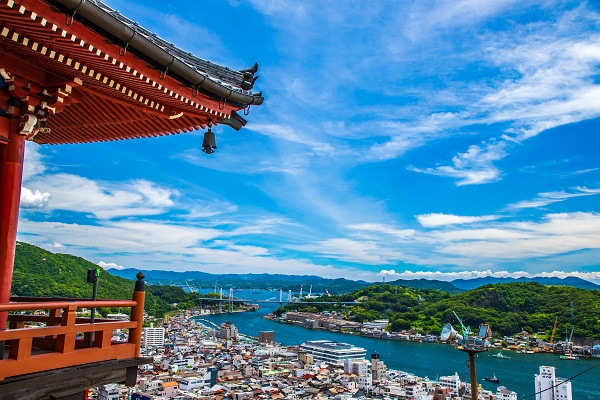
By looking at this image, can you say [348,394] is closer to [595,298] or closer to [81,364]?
[81,364]

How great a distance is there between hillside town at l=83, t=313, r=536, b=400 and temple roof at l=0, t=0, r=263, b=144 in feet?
43.9

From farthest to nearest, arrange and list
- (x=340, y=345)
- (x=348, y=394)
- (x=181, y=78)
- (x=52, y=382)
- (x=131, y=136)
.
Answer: (x=340, y=345) → (x=348, y=394) → (x=131, y=136) → (x=181, y=78) → (x=52, y=382)

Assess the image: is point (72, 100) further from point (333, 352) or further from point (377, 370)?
point (333, 352)

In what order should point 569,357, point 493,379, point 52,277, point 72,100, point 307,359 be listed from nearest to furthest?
point 72,100
point 52,277
point 493,379
point 307,359
point 569,357

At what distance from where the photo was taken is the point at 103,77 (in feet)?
6.75

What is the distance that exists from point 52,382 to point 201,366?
83.9ft

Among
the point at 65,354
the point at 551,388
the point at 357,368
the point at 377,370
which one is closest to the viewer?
the point at 65,354

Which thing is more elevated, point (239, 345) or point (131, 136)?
point (131, 136)

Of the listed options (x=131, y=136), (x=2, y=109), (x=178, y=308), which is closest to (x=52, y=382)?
(x=2, y=109)

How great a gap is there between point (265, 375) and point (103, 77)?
78.2 ft

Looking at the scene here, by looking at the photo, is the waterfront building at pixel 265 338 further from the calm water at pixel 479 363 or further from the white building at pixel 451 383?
the white building at pixel 451 383

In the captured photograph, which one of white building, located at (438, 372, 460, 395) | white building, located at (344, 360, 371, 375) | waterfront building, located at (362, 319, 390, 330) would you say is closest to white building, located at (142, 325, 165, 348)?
white building, located at (344, 360, 371, 375)

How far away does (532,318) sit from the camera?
37812mm

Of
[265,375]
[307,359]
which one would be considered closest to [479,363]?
[307,359]
